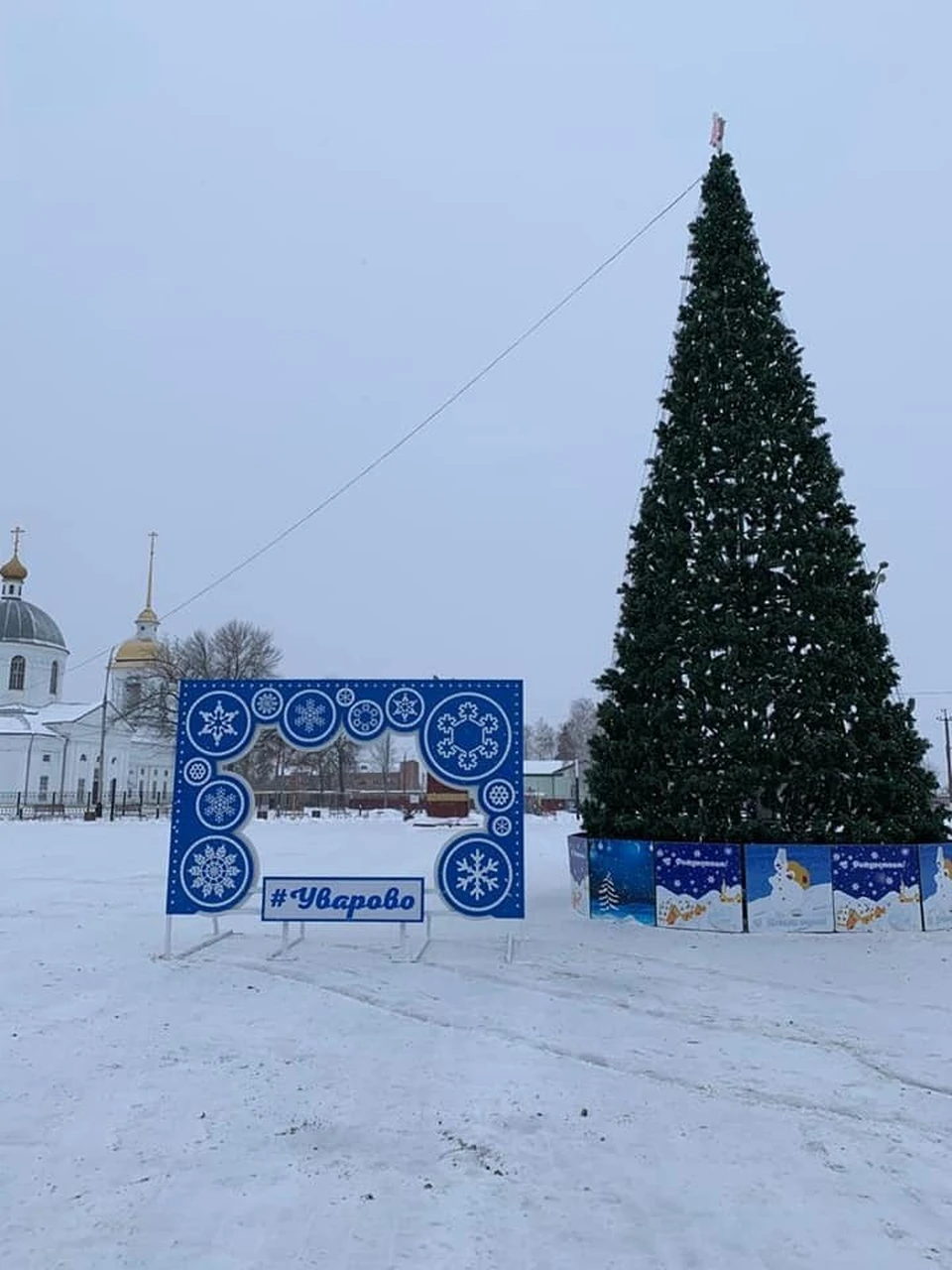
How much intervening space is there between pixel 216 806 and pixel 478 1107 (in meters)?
5.93

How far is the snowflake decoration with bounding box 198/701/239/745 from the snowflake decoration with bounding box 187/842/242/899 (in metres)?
1.25

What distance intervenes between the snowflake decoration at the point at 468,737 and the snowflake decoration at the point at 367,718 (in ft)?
2.24

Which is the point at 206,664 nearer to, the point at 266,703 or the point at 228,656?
the point at 228,656

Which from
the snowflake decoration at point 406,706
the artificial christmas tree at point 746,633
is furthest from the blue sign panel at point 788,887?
the snowflake decoration at point 406,706

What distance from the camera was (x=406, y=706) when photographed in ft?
32.9

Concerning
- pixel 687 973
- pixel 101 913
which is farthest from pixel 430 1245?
pixel 101 913

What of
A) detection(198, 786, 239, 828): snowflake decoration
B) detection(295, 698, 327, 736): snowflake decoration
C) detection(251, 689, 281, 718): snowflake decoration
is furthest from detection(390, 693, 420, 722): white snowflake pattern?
detection(198, 786, 239, 828): snowflake decoration

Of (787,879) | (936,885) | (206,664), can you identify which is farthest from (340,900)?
(206,664)

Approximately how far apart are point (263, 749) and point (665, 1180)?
50.8 meters

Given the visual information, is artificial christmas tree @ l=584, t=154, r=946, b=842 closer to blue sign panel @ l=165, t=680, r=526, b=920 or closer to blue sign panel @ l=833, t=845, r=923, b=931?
blue sign panel @ l=833, t=845, r=923, b=931

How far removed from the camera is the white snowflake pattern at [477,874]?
32.2 ft

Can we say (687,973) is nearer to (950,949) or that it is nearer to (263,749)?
(950,949)

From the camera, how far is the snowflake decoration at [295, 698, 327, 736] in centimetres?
1008

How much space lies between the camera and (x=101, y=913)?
498 inches
